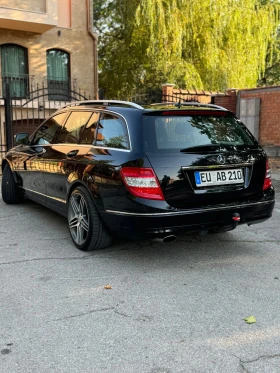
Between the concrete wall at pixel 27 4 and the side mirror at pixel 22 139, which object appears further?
the concrete wall at pixel 27 4

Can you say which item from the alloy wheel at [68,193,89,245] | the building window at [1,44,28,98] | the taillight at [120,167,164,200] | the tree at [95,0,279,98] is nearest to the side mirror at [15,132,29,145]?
the alloy wheel at [68,193,89,245]

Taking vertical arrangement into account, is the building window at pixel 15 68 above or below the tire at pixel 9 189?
above

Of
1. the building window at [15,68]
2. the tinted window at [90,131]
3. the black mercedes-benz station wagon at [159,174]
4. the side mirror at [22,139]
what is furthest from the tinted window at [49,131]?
the building window at [15,68]

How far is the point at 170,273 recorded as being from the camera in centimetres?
390

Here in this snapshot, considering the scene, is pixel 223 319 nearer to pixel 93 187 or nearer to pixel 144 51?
pixel 93 187

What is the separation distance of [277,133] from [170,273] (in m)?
11.0

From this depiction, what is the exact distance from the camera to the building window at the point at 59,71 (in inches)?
639

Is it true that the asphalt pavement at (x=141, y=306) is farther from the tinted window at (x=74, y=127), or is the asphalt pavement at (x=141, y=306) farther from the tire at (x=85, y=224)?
the tinted window at (x=74, y=127)

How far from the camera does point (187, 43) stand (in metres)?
17.9

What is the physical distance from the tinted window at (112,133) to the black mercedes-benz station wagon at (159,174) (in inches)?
0.4

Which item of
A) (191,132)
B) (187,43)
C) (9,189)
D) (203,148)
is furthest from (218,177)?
(187,43)

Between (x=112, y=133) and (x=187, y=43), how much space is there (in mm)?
15099

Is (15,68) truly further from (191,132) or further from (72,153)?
(191,132)

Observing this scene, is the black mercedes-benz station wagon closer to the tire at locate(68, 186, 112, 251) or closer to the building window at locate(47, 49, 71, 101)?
the tire at locate(68, 186, 112, 251)
